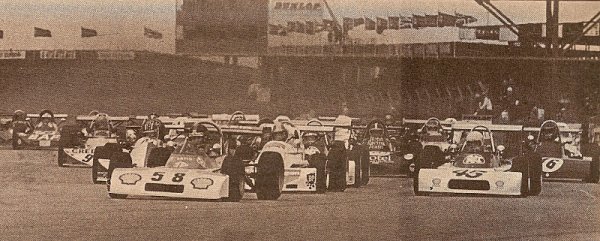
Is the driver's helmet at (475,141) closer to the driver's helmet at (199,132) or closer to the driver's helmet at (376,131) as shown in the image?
the driver's helmet at (376,131)

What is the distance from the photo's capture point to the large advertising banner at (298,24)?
13.9 ft

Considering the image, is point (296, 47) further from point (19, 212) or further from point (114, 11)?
point (19, 212)

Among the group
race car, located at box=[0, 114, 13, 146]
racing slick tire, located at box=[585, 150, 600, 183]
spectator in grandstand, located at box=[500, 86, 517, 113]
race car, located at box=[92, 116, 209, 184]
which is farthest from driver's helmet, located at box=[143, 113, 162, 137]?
racing slick tire, located at box=[585, 150, 600, 183]

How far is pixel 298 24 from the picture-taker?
428cm

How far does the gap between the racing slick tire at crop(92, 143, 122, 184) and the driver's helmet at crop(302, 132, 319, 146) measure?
78 cm

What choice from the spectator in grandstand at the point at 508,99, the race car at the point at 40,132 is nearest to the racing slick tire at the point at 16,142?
the race car at the point at 40,132

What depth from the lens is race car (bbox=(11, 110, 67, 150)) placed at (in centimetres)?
435

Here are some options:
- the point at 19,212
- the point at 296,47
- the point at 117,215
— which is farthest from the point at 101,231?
the point at 296,47

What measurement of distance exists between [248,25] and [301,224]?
826 mm

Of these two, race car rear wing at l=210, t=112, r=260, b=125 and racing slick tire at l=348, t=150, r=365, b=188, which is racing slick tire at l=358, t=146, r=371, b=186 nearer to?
racing slick tire at l=348, t=150, r=365, b=188

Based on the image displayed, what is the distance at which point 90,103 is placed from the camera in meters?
4.42

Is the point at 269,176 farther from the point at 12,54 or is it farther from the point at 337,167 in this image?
the point at 12,54

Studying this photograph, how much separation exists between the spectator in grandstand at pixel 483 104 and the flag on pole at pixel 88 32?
1.57 metres

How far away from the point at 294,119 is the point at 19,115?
1.15m
